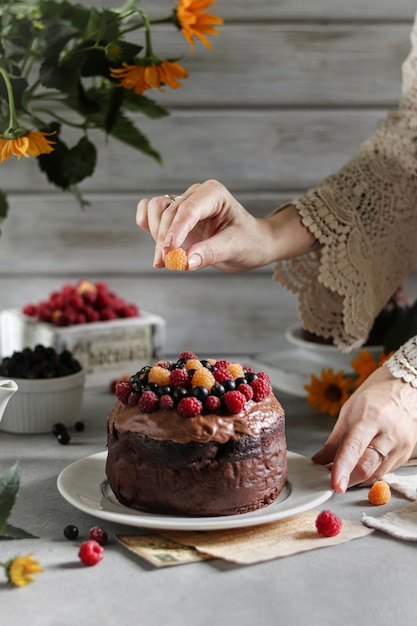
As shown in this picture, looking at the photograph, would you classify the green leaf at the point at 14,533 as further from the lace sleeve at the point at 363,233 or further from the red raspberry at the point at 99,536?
the lace sleeve at the point at 363,233

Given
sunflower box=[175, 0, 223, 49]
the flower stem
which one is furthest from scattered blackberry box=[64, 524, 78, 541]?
sunflower box=[175, 0, 223, 49]

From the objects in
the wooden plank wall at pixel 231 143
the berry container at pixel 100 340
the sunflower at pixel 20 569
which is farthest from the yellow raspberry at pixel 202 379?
the wooden plank wall at pixel 231 143

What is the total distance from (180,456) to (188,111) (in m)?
1.38

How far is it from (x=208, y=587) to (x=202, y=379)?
292mm

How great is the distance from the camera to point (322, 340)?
195 centimetres

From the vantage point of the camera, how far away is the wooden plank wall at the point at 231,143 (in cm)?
227

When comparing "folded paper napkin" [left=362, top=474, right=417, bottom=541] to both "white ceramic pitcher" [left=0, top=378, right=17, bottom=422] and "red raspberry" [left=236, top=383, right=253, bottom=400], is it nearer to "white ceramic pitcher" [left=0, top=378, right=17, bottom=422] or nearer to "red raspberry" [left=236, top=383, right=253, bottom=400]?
"red raspberry" [left=236, top=383, right=253, bottom=400]

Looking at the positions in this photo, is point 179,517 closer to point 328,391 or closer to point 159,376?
point 159,376

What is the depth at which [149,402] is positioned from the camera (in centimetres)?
117

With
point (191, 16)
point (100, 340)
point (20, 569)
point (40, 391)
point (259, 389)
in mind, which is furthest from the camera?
point (100, 340)

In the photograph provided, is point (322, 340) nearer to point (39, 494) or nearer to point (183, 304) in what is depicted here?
point (183, 304)

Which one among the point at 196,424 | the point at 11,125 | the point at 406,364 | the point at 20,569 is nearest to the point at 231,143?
the point at 11,125

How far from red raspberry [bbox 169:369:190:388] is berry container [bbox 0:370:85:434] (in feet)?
1.67

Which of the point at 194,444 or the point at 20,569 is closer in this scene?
the point at 20,569
